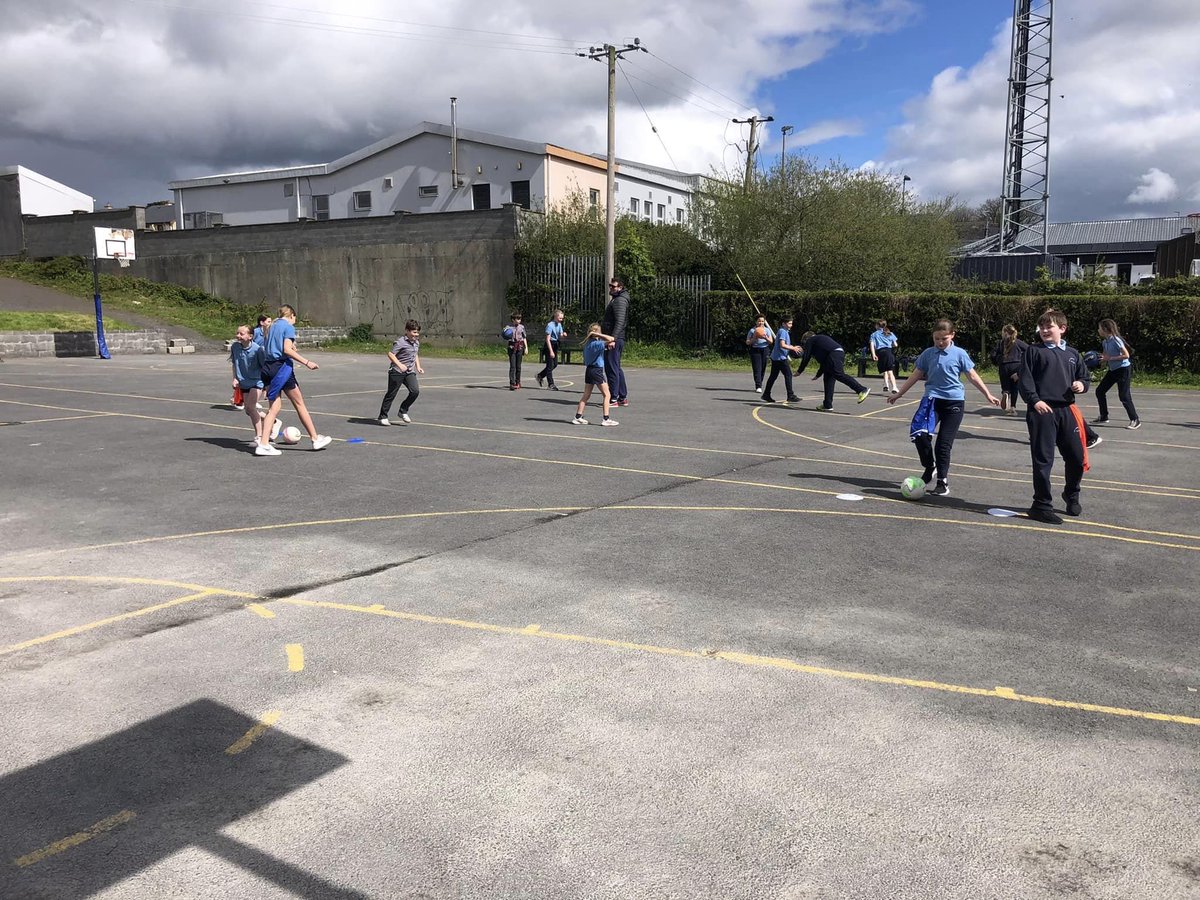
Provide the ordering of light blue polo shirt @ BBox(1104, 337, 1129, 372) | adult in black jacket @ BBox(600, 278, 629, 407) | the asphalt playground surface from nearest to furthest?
the asphalt playground surface < light blue polo shirt @ BBox(1104, 337, 1129, 372) < adult in black jacket @ BBox(600, 278, 629, 407)

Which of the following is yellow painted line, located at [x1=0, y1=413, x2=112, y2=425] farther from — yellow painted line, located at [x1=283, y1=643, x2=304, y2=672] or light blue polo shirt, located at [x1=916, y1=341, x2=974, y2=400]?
light blue polo shirt, located at [x1=916, y1=341, x2=974, y2=400]

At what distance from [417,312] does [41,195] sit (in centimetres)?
2590

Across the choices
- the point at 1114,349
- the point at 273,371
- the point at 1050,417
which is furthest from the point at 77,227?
the point at 1050,417

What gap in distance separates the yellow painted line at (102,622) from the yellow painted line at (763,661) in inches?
26.7

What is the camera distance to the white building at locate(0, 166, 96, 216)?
48.1m

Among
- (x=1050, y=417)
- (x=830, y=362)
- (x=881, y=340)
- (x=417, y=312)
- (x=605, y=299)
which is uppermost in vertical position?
(x=605, y=299)

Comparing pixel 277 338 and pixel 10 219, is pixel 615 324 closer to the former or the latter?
pixel 277 338

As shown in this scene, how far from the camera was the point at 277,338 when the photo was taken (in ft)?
39.6

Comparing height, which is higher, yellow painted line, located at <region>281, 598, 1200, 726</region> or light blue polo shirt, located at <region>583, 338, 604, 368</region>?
light blue polo shirt, located at <region>583, 338, 604, 368</region>

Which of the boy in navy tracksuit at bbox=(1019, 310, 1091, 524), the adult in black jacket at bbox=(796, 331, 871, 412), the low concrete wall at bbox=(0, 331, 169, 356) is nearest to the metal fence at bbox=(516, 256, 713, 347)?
the low concrete wall at bbox=(0, 331, 169, 356)

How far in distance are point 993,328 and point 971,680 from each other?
80.8 ft

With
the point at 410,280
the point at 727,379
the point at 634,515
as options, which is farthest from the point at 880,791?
the point at 410,280

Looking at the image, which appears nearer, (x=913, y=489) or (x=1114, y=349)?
(x=913, y=489)

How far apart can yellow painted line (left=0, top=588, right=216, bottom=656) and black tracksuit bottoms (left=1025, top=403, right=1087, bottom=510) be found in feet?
23.1
